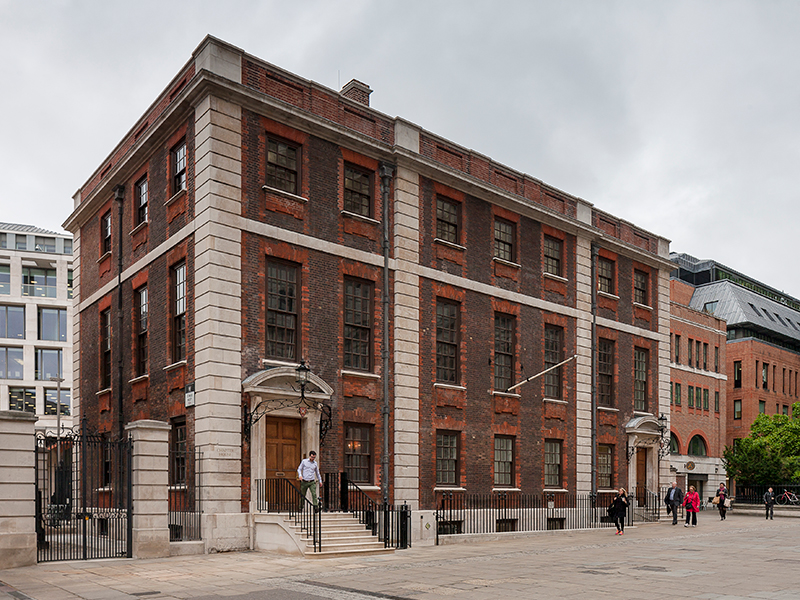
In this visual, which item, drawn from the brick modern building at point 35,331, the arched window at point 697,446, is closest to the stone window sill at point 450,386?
the arched window at point 697,446

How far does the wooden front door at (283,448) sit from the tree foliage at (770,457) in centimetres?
3600

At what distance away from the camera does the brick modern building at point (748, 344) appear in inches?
2395

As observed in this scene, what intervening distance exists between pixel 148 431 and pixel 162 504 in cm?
162

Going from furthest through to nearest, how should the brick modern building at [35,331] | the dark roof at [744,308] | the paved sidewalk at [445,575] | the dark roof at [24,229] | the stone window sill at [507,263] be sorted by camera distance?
the dark roof at [24,229] < the brick modern building at [35,331] < the dark roof at [744,308] < the stone window sill at [507,263] < the paved sidewalk at [445,575]

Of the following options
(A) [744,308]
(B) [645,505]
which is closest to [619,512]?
(B) [645,505]

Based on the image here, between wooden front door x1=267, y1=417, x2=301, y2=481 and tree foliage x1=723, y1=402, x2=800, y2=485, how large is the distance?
3600 centimetres

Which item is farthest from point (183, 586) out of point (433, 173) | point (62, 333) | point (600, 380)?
point (62, 333)

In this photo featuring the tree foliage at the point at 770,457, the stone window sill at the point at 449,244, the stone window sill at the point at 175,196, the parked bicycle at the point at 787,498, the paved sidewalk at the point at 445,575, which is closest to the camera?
the paved sidewalk at the point at 445,575

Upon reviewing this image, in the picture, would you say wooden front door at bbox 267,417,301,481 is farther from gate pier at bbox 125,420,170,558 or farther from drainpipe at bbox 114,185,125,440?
drainpipe at bbox 114,185,125,440

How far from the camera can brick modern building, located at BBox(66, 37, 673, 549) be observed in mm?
19578

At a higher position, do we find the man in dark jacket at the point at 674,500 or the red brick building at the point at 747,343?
the red brick building at the point at 747,343

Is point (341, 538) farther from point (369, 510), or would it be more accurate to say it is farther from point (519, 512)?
point (519, 512)

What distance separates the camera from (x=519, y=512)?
25.9m

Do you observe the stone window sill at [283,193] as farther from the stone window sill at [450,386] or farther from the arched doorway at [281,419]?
the stone window sill at [450,386]
